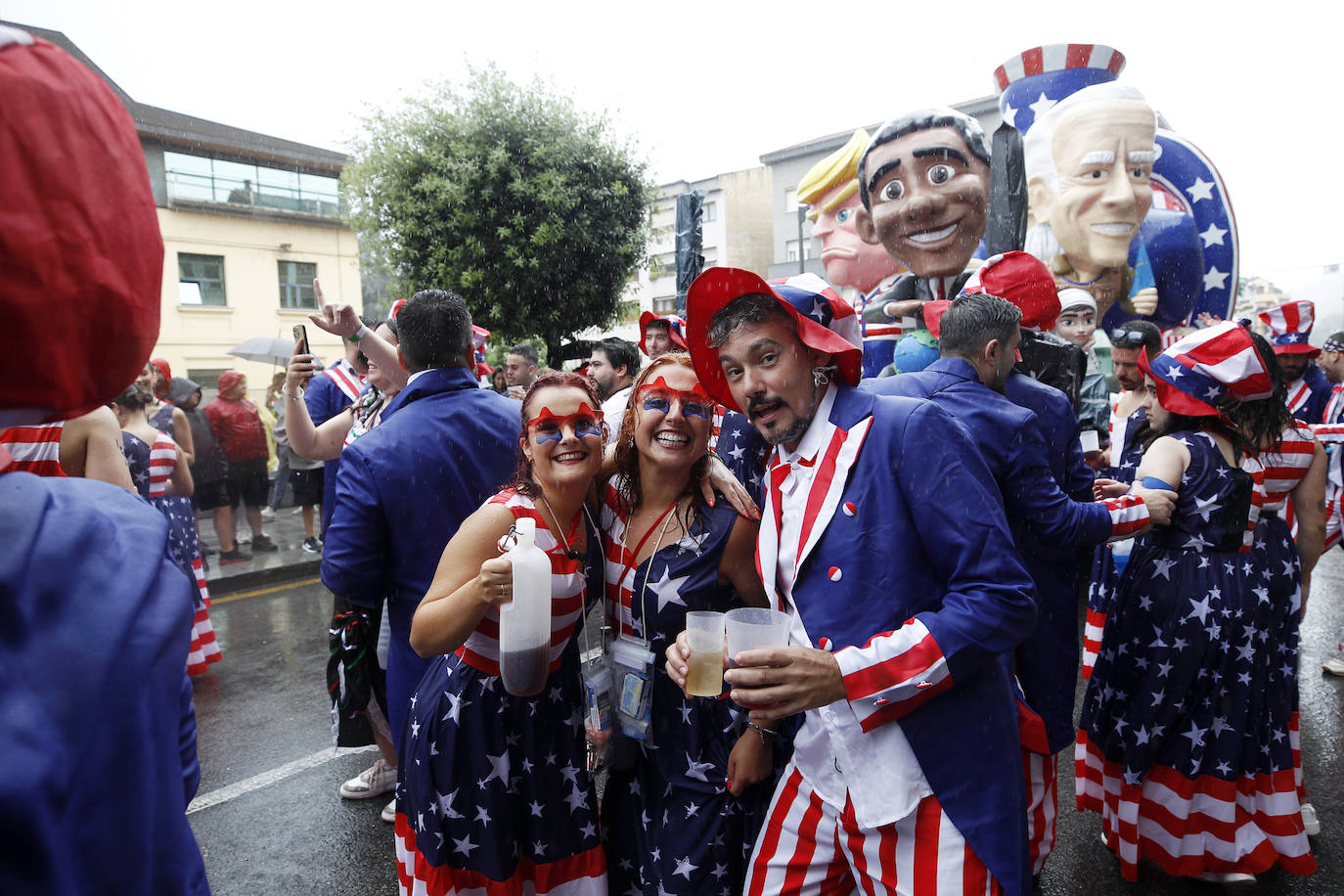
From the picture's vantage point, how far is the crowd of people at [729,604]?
0.79 meters

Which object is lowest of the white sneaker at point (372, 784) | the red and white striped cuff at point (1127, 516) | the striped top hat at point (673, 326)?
the white sneaker at point (372, 784)

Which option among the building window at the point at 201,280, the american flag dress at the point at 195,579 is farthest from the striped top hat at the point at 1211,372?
the building window at the point at 201,280

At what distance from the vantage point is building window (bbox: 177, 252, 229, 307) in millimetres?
20188

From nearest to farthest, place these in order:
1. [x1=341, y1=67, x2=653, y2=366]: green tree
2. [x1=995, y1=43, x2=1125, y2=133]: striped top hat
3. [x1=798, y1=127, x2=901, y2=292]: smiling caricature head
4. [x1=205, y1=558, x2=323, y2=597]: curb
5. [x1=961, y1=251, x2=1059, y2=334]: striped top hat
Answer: [x1=961, y1=251, x2=1059, y2=334]: striped top hat → [x1=798, y1=127, x2=901, y2=292]: smiling caricature head → [x1=995, y1=43, x2=1125, y2=133]: striped top hat → [x1=205, y1=558, x2=323, y2=597]: curb → [x1=341, y1=67, x2=653, y2=366]: green tree

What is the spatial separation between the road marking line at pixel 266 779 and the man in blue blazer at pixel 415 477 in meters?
1.75

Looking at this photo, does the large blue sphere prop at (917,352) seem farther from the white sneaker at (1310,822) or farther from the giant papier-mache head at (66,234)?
the giant papier-mache head at (66,234)

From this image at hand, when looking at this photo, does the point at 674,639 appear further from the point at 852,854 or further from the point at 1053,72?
the point at 1053,72

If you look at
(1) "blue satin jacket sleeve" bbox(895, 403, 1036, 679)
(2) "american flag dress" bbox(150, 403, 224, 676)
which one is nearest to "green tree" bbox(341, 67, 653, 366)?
(2) "american flag dress" bbox(150, 403, 224, 676)

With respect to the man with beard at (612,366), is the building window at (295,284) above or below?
above

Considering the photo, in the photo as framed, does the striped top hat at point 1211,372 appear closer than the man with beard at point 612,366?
Yes

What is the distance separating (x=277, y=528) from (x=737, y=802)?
10.2 meters

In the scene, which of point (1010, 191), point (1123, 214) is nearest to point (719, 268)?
point (1010, 191)

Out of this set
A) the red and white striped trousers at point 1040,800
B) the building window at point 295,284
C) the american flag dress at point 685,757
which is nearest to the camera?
the american flag dress at point 685,757

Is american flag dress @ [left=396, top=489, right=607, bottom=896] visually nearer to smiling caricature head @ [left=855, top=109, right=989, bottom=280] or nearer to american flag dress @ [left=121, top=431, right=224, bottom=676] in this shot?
smiling caricature head @ [left=855, top=109, right=989, bottom=280]
